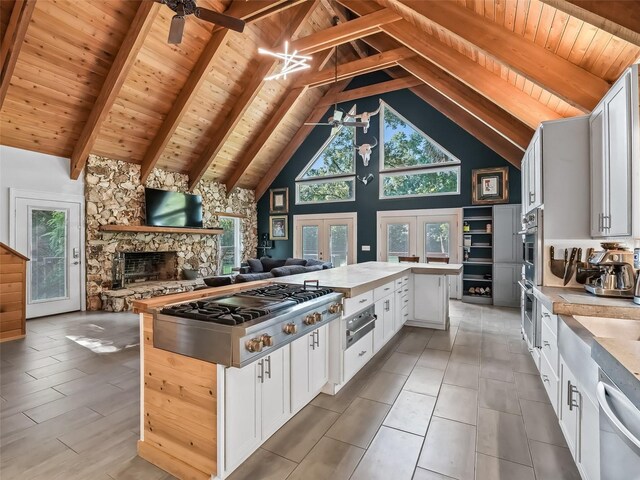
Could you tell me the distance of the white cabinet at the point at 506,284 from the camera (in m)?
6.14

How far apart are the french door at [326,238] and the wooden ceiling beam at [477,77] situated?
453 cm

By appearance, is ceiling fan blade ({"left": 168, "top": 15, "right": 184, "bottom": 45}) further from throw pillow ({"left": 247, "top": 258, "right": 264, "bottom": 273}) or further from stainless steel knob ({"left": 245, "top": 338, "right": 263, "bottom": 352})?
throw pillow ({"left": 247, "top": 258, "right": 264, "bottom": 273})

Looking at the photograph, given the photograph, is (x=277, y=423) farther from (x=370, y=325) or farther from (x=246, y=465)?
(x=370, y=325)

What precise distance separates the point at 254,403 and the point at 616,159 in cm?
275

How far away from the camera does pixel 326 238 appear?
8820 mm

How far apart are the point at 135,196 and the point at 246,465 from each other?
20.7 ft

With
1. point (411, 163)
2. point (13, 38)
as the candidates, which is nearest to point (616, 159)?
point (411, 163)

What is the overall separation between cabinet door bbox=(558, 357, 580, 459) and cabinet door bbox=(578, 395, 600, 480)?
84 mm

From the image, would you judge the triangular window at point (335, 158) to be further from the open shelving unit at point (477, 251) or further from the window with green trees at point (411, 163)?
the open shelving unit at point (477, 251)

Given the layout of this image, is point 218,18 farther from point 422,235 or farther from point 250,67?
point 422,235

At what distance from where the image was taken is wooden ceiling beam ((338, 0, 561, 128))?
Result: 3.68 m

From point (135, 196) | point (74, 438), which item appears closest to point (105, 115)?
point (135, 196)

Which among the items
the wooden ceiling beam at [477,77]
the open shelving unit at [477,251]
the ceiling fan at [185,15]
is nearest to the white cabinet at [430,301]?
the wooden ceiling beam at [477,77]

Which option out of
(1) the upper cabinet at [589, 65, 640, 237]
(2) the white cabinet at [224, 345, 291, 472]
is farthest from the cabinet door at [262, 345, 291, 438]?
(1) the upper cabinet at [589, 65, 640, 237]
